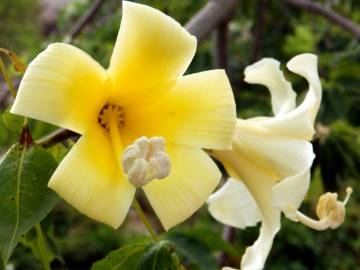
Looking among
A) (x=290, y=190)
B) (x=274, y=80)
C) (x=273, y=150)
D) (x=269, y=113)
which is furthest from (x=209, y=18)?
(x=290, y=190)

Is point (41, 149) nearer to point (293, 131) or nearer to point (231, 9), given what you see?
point (293, 131)

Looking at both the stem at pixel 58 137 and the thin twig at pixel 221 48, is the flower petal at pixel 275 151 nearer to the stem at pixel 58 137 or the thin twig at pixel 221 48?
the stem at pixel 58 137

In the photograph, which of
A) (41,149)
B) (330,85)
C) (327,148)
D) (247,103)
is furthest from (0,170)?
(247,103)

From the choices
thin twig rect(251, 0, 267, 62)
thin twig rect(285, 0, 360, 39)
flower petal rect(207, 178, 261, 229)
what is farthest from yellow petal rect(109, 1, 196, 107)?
thin twig rect(251, 0, 267, 62)

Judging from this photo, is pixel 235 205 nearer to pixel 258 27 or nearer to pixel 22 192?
pixel 22 192

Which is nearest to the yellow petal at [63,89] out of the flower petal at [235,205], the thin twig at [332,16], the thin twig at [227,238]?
the flower petal at [235,205]

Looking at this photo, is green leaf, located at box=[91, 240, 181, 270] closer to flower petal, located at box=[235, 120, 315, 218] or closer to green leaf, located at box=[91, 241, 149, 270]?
green leaf, located at box=[91, 241, 149, 270]
